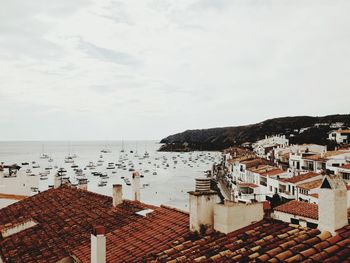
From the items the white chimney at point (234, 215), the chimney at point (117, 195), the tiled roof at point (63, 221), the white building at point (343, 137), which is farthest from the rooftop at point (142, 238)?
the white building at point (343, 137)

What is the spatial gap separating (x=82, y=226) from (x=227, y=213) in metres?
7.90

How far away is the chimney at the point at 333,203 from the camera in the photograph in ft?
23.0

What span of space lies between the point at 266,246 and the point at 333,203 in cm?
154

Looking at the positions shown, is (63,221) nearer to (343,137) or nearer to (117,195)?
(117,195)

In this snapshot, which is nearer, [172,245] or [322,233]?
[322,233]

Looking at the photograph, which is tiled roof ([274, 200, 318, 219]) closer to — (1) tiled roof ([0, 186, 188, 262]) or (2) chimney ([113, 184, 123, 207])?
(1) tiled roof ([0, 186, 188, 262])

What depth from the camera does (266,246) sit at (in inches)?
294

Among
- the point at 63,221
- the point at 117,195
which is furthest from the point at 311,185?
the point at 63,221

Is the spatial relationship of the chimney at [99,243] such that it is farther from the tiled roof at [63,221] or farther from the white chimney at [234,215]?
the white chimney at [234,215]

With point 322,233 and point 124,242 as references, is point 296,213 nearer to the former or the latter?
point 124,242

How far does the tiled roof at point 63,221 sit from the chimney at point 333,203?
13.1 feet

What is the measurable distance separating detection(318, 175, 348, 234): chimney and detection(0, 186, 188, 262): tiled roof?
3.99 meters

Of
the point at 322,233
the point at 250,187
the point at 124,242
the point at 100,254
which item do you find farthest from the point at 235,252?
the point at 250,187

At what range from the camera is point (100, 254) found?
28.7ft
